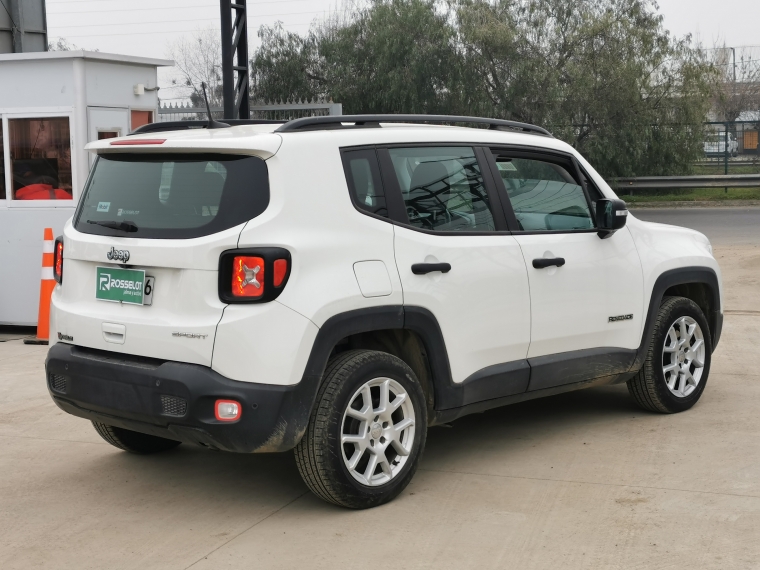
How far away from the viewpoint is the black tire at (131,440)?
5.47m

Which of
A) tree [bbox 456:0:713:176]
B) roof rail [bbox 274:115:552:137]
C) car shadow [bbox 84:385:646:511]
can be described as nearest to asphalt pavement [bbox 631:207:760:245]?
tree [bbox 456:0:713:176]

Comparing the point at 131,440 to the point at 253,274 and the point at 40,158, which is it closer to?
the point at 253,274

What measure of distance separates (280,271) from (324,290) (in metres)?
0.23

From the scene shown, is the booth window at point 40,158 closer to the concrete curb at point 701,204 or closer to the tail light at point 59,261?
the tail light at point 59,261

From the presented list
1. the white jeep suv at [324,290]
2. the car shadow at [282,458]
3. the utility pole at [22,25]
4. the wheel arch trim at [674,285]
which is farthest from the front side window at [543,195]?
the utility pole at [22,25]

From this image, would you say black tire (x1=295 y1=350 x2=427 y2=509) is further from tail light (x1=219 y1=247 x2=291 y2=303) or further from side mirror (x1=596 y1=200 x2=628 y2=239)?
side mirror (x1=596 y1=200 x2=628 y2=239)

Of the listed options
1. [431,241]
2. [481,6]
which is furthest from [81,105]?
[481,6]

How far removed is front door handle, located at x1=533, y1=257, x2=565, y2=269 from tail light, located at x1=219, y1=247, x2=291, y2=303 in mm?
1611

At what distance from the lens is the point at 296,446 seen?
4.46 m

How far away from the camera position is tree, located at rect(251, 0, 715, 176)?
28.2 metres

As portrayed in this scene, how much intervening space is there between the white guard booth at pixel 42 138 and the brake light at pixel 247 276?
595 cm

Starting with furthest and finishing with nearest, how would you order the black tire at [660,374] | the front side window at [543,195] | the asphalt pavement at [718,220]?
the asphalt pavement at [718,220], the black tire at [660,374], the front side window at [543,195]

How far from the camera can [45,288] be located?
9289mm

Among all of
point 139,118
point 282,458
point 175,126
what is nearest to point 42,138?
point 139,118
